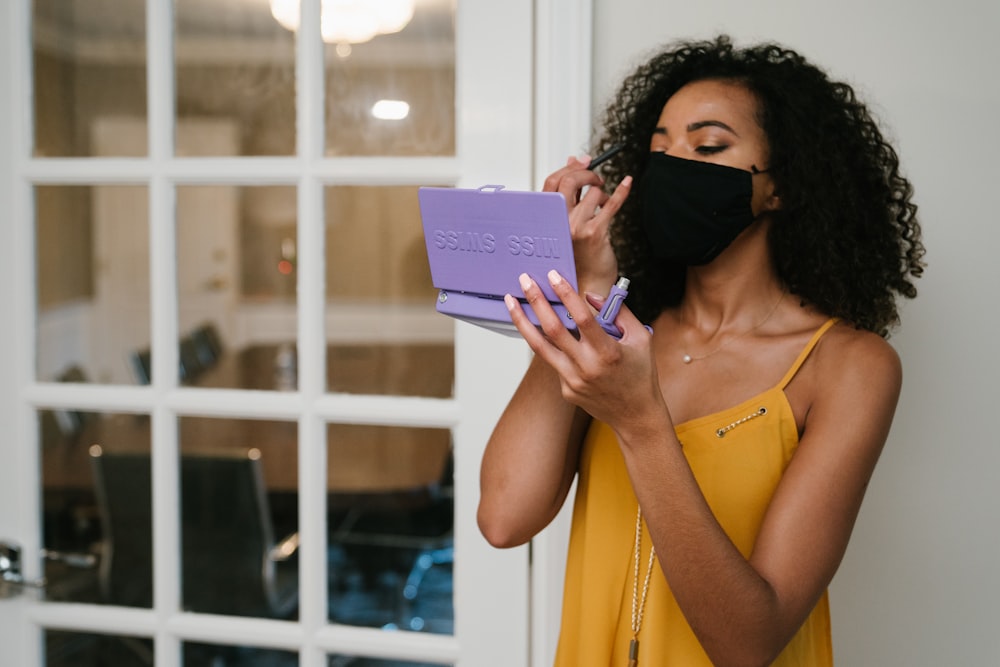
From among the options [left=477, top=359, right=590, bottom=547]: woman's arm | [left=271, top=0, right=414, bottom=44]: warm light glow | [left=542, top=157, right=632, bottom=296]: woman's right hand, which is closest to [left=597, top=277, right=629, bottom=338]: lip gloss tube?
[left=542, top=157, right=632, bottom=296]: woman's right hand

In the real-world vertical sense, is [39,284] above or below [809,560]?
above

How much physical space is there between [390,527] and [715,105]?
0.97 metres

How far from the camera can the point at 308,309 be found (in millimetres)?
1615

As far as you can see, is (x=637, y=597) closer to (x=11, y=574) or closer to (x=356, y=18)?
(x=356, y=18)

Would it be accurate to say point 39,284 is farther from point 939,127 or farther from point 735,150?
point 939,127

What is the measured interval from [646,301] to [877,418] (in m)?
0.37

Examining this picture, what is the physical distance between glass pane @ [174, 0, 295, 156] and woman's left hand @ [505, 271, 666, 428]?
87 cm

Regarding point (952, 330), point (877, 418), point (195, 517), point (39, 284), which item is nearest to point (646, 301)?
point (877, 418)

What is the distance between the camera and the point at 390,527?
1.73 metres

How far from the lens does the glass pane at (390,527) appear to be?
1.64 meters

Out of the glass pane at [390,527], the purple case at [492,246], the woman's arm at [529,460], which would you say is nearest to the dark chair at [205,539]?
the glass pane at [390,527]

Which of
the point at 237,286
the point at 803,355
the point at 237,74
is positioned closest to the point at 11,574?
the point at 237,286

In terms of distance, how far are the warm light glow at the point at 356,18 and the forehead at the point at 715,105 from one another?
63 cm

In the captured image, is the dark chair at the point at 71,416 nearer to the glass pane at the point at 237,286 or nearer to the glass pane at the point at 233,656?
the glass pane at the point at 237,286
